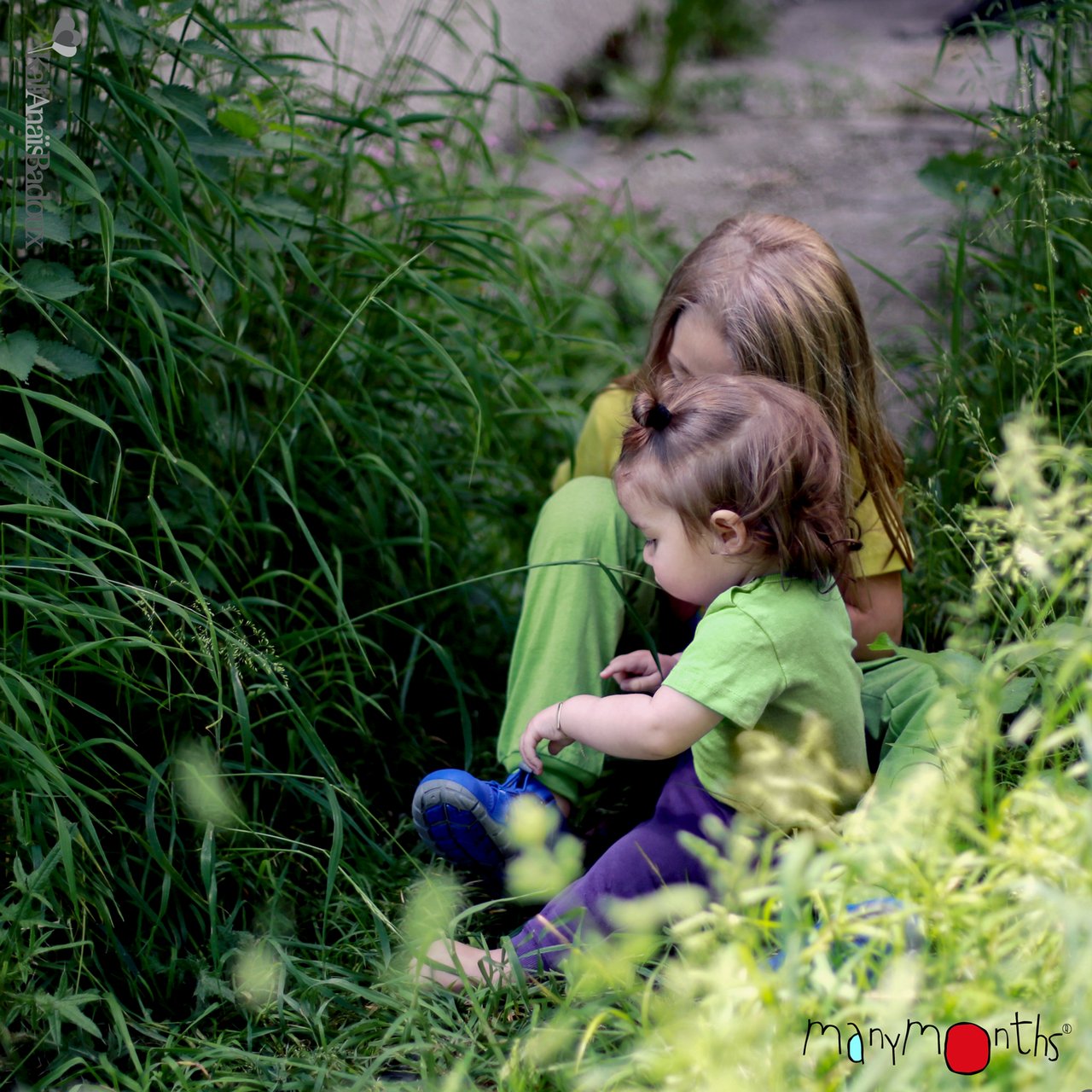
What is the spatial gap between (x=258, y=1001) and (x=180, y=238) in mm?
998

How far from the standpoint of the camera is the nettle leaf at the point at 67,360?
140 cm

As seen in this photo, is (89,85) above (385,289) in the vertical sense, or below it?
above

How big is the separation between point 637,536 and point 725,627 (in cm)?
33

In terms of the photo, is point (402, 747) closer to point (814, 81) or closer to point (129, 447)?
point (129, 447)

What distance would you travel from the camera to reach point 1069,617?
139 cm

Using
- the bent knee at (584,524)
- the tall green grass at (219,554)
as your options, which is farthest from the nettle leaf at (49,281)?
the bent knee at (584,524)

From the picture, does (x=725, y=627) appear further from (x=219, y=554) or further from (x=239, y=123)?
(x=239, y=123)

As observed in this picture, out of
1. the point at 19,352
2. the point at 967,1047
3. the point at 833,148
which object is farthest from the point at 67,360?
the point at 833,148

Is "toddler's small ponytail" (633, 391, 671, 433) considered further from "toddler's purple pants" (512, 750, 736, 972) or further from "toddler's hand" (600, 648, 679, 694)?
"toddler's purple pants" (512, 750, 736, 972)

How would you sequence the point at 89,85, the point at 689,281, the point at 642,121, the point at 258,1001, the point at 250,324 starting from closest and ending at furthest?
the point at 258,1001, the point at 89,85, the point at 689,281, the point at 250,324, the point at 642,121

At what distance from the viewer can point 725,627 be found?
131cm

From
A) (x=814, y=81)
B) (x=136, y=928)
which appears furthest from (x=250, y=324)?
(x=814, y=81)

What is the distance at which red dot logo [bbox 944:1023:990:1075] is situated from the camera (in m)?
0.84

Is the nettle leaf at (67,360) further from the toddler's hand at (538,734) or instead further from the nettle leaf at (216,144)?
the toddler's hand at (538,734)
